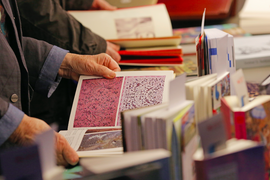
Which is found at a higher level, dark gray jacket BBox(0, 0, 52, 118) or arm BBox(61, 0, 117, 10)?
arm BBox(61, 0, 117, 10)

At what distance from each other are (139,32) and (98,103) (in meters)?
0.75

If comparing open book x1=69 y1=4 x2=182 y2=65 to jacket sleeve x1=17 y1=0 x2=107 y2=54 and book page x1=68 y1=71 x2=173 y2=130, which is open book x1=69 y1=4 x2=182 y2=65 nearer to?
jacket sleeve x1=17 y1=0 x2=107 y2=54

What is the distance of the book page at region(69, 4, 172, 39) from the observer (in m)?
1.62

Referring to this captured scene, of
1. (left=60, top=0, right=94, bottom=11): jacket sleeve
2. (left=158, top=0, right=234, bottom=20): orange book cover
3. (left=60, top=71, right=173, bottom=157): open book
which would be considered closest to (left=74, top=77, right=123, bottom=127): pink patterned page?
(left=60, top=71, right=173, bottom=157): open book

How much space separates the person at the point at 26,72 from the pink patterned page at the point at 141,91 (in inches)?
3.4

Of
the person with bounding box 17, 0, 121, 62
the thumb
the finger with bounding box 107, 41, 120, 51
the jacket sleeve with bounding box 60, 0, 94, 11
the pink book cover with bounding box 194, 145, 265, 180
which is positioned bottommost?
the pink book cover with bounding box 194, 145, 265, 180

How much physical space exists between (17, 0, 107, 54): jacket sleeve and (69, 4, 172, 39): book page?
0.20 metres

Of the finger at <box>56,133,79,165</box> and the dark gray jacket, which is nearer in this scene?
the finger at <box>56,133,79,165</box>

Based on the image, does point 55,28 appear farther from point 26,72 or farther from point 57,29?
point 26,72

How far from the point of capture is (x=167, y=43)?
4.89 feet

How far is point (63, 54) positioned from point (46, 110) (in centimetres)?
52

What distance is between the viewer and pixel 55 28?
1404mm

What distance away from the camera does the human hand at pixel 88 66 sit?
1.05 m

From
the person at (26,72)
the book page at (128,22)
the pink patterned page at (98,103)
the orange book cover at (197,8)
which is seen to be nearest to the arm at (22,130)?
the person at (26,72)
